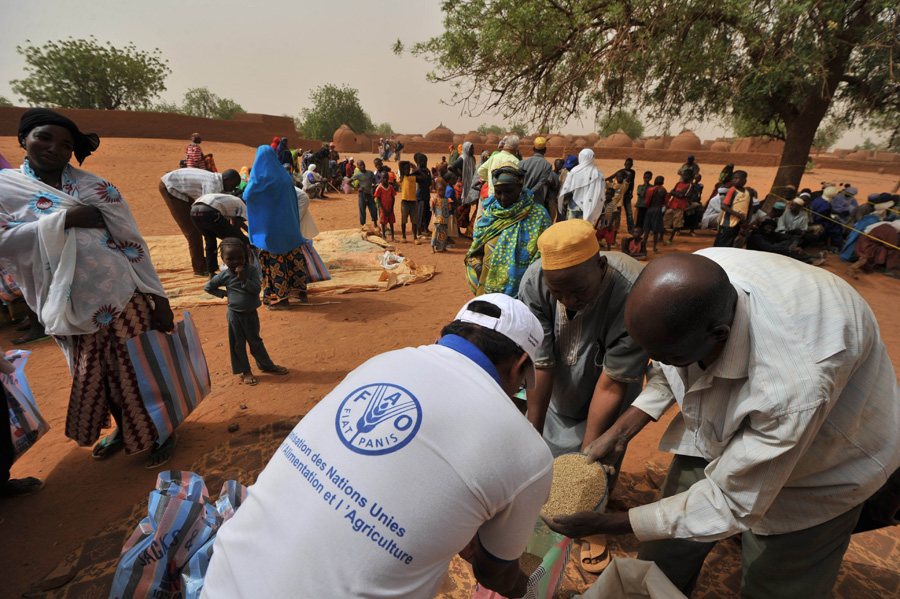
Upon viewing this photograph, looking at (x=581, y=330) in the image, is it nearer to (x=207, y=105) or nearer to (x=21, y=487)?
(x=21, y=487)

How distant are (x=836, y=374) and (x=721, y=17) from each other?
8.29 m

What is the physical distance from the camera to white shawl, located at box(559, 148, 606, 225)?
254 inches

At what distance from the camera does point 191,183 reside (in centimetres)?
652

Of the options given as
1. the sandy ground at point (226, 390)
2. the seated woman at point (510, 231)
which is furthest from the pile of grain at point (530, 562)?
the seated woman at point (510, 231)

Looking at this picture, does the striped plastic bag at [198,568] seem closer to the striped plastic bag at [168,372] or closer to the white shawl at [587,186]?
the striped plastic bag at [168,372]

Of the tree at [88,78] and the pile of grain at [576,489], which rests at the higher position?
the tree at [88,78]

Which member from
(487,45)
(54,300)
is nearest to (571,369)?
(54,300)

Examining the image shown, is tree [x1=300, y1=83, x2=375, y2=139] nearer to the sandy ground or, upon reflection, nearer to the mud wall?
the mud wall

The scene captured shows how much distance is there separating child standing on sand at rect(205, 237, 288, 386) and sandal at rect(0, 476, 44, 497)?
1583 millimetres

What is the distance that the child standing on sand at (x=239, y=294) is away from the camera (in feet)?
12.6

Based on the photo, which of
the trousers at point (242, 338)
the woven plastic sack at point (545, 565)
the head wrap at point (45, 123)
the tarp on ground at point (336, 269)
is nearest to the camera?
the woven plastic sack at point (545, 565)

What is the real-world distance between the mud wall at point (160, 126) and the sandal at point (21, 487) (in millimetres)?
25198

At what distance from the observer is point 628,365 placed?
2160 mm

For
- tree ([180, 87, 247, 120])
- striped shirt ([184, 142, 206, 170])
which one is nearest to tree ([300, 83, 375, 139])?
tree ([180, 87, 247, 120])
